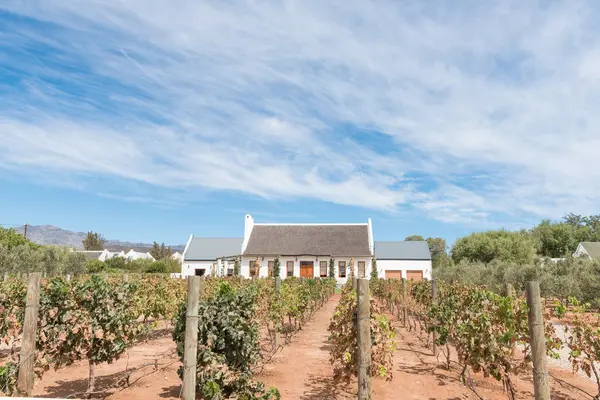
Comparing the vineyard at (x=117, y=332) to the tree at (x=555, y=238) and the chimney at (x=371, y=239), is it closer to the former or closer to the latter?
the chimney at (x=371, y=239)

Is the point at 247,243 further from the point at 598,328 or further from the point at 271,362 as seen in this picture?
the point at 598,328

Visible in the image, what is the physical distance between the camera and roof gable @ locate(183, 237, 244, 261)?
49.0 metres

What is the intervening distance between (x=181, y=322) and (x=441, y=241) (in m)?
98.5

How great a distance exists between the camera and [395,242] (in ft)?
161

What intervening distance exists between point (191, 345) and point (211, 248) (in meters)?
46.4

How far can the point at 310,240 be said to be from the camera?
45438mm

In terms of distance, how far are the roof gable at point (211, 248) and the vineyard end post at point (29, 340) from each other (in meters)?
42.3

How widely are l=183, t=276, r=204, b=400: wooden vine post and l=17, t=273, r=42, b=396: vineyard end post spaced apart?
2.79 metres

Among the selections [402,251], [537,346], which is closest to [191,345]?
[537,346]

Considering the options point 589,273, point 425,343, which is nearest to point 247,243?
point 589,273

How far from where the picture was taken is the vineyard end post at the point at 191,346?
4.97 meters

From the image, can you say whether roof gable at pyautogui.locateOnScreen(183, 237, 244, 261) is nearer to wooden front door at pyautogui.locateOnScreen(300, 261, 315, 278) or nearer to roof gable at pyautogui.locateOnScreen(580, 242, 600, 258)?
wooden front door at pyautogui.locateOnScreen(300, 261, 315, 278)

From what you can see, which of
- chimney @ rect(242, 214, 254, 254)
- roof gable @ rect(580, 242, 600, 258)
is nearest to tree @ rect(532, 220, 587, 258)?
roof gable @ rect(580, 242, 600, 258)

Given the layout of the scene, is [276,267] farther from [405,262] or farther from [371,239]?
[405,262]
